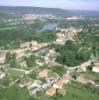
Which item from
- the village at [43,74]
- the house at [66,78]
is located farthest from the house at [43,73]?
the house at [66,78]

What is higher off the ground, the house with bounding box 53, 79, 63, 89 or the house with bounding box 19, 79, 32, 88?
the house with bounding box 53, 79, 63, 89

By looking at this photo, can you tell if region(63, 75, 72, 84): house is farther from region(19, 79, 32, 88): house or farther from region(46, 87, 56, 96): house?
region(19, 79, 32, 88): house

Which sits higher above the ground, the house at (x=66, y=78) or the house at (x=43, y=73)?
the house at (x=66, y=78)

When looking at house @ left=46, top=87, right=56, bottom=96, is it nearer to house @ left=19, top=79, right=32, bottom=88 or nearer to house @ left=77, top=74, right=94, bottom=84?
house @ left=19, top=79, right=32, bottom=88

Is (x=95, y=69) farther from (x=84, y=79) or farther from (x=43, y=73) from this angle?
(x=43, y=73)

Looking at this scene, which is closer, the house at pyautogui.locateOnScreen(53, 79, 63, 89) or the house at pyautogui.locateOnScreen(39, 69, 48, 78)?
the house at pyautogui.locateOnScreen(53, 79, 63, 89)

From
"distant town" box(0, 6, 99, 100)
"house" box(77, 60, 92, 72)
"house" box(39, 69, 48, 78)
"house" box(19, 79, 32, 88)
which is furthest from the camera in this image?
"house" box(77, 60, 92, 72)

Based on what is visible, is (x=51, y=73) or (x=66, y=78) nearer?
(x=66, y=78)

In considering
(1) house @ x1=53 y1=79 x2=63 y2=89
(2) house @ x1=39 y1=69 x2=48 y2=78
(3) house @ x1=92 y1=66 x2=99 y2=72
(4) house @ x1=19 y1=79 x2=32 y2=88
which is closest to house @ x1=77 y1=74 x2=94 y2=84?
(1) house @ x1=53 y1=79 x2=63 y2=89

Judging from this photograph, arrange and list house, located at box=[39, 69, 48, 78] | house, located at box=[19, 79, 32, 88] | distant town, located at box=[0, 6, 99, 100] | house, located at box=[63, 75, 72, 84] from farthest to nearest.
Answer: house, located at box=[39, 69, 48, 78], house, located at box=[63, 75, 72, 84], house, located at box=[19, 79, 32, 88], distant town, located at box=[0, 6, 99, 100]

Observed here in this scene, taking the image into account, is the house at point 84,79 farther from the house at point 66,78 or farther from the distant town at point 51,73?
the house at point 66,78

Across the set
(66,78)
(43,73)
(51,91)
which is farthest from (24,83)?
(66,78)

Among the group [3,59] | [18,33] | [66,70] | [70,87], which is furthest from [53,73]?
[18,33]
